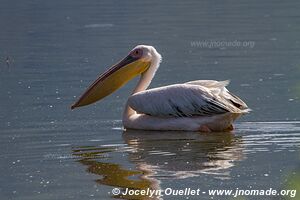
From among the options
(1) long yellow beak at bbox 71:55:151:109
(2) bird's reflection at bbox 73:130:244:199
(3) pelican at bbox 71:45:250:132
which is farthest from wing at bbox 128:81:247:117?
(1) long yellow beak at bbox 71:55:151:109

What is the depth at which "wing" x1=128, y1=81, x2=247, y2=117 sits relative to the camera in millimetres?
8047

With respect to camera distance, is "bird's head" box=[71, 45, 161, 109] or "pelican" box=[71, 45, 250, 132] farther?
"bird's head" box=[71, 45, 161, 109]

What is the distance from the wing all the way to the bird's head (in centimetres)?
72

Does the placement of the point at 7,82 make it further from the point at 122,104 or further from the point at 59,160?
the point at 59,160

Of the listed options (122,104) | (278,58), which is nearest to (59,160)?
(122,104)

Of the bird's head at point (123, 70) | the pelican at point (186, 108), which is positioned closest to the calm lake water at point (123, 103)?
the pelican at point (186, 108)

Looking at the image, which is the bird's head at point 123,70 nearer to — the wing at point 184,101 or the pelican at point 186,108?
the pelican at point 186,108

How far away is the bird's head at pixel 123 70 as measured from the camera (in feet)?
29.6

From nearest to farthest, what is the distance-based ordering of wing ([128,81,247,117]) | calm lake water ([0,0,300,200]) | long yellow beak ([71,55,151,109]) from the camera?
calm lake water ([0,0,300,200])
wing ([128,81,247,117])
long yellow beak ([71,55,151,109])

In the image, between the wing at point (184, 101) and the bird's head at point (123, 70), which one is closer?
the wing at point (184, 101)

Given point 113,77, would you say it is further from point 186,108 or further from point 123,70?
point 186,108

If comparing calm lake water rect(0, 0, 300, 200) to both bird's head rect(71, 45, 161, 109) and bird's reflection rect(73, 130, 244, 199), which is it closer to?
bird's reflection rect(73, 130, 244, 199)

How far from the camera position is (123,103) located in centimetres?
984

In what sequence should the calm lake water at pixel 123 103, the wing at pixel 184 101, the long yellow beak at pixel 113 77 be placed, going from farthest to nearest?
the long yellow beak at pixel 113 77
the wing at pixel 184 101
the calm lake water at pixel 123 103
